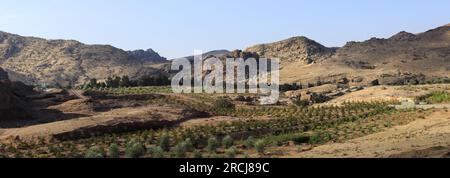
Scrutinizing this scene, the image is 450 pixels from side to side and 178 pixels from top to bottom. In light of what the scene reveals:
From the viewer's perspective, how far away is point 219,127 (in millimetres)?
34250

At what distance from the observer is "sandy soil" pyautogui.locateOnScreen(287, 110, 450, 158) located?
20370mm

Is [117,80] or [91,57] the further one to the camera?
Result: [91,57]

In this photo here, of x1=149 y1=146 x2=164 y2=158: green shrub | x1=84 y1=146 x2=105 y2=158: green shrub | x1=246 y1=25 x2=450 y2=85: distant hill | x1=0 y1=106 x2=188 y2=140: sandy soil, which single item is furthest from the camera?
x1=246 y1=25 x2=450 y2=85: distant hill

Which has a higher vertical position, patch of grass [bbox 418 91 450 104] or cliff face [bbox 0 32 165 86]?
cliff face [bbox 0 32 165 86]

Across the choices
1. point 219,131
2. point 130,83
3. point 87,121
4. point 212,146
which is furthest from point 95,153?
point 130,83

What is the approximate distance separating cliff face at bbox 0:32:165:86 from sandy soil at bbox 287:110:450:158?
7264 centimetres

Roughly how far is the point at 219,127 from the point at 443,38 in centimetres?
8208

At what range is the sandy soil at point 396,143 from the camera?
20370 mm

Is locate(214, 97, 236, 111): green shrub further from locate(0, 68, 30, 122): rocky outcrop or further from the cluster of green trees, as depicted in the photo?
the cluster of green trees

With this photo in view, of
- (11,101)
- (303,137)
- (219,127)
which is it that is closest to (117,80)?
(11,101)

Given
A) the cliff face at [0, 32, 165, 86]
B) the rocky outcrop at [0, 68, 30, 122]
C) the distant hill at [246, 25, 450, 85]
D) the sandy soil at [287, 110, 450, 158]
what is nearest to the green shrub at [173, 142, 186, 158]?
the sandy soil at [287, 110, 450, 158]

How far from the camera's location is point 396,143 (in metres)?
23.1

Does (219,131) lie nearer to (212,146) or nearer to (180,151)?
(212,146)
